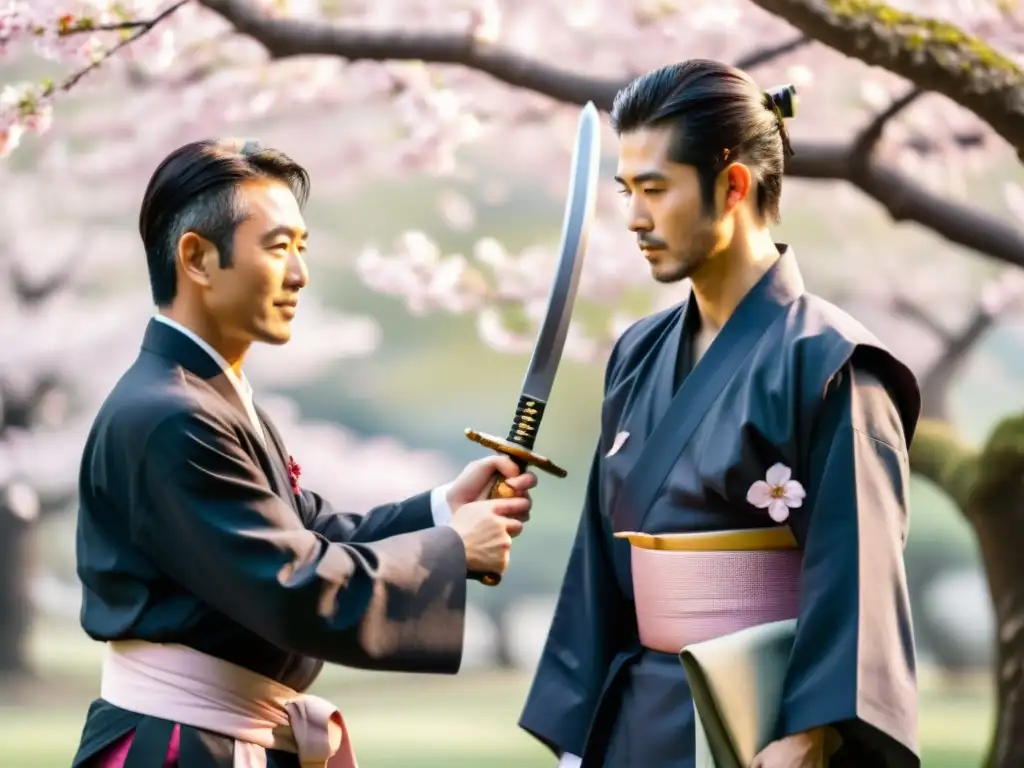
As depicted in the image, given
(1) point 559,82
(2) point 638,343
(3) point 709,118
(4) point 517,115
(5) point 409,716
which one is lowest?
(5) point 409,716

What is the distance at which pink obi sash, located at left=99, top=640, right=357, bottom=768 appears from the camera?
2348mm

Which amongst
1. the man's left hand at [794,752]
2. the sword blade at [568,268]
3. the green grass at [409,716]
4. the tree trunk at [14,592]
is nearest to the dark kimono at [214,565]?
the sword blade at [568,268]

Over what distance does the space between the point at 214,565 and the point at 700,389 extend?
0.88 metres

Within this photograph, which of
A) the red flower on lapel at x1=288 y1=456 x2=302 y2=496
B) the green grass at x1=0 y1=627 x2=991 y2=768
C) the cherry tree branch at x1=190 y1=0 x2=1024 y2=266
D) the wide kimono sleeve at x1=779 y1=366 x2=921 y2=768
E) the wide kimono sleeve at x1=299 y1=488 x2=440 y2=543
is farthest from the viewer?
the green grass at x1=0 y1=627 x2=991 y2=768

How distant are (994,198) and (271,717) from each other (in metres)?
5.38

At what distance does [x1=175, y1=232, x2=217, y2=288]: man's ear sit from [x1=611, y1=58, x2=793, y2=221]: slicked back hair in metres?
0.76

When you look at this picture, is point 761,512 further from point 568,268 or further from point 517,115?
point 517,115

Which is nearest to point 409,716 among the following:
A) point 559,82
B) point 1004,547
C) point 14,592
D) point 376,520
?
point 14,592

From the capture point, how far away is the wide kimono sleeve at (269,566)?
7.51 ft

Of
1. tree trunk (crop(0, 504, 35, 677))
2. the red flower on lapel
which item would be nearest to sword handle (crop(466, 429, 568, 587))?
the red flower on lapel

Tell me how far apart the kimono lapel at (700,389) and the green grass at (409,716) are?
377 cm

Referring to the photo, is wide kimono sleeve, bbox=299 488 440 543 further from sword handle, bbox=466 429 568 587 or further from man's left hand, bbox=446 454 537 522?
sword handle, bbox=466 429 568 587

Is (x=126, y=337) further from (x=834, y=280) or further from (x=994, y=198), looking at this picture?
(x=994, y=198)

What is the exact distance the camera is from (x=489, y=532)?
8.13ft
